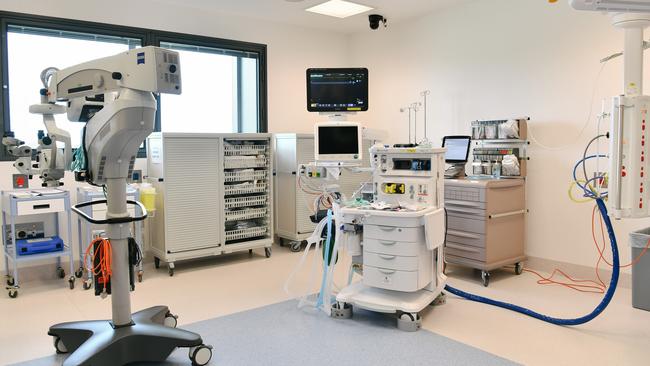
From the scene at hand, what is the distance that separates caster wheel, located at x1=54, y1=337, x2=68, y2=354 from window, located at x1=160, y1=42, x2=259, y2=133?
2952mm

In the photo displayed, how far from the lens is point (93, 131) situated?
275cm

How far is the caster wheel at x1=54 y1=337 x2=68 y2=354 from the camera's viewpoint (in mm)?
2998

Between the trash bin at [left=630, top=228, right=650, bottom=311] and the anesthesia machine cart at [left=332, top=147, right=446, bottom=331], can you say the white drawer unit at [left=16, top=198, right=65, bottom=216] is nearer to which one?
the anesthesia machine cart at [left=332, top=147, right=446, bottom=331]

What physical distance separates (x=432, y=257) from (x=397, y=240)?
1.27 ft

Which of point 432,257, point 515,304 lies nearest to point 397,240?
point 432,257

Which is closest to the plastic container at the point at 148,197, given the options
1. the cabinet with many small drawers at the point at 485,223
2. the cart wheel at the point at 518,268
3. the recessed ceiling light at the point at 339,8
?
the recessed ceiling light at the point at 339,8

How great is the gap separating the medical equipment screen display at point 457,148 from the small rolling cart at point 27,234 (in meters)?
3.65

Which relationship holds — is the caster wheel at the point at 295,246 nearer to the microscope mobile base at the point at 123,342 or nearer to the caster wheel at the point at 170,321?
the caster wheel at the point at 170,321

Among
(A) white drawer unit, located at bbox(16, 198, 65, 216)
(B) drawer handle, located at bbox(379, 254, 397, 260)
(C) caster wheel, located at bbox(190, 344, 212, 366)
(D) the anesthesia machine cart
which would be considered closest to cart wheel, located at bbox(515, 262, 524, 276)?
(D) the anesthesia machine cart

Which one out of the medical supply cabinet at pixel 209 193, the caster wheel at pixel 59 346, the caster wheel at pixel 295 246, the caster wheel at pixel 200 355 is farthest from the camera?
the caster wheel at pixel 295 246

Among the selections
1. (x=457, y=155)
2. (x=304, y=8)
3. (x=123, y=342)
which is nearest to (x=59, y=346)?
(x=123, y=342)

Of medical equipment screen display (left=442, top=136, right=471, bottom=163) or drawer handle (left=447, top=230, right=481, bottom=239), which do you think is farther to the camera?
medical equipment screen display (left=442, top=136, right=471, bottom=163)

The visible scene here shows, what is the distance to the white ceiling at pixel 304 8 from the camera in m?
5.39

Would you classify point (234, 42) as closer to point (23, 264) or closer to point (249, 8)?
point (249, 8)
